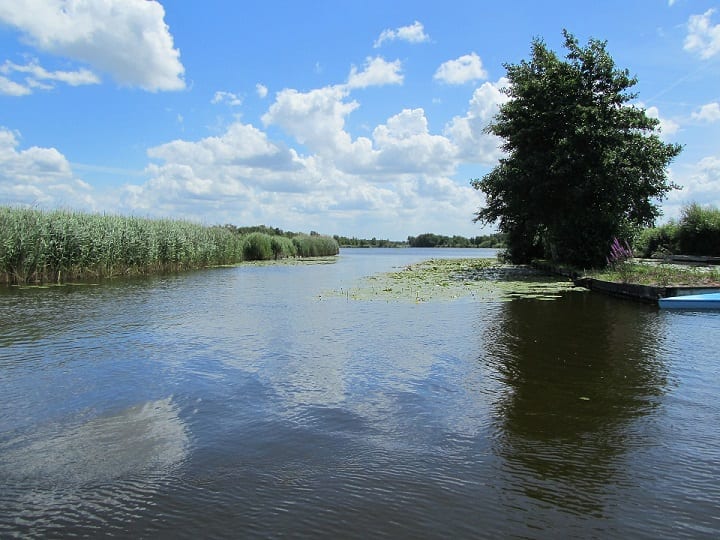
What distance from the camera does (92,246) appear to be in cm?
2372

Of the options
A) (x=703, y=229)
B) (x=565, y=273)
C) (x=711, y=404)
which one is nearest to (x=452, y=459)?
(x=711, y=404)

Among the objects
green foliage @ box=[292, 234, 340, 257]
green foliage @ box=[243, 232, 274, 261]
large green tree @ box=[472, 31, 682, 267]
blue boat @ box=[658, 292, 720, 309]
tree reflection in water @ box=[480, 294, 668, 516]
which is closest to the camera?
tree reflection in water @ box=[480, 294, 668, 516]

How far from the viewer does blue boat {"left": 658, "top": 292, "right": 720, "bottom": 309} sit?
13852 millimetres

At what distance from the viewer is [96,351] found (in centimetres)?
914

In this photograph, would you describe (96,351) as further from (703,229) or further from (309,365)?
(703,229)

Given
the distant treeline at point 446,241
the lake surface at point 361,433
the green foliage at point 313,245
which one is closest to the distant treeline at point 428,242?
the distant treeline at point 446,241

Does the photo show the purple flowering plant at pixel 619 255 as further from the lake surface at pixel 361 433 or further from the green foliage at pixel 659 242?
the green foliage at pixel 659 242

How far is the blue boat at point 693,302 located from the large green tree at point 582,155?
33.8ft

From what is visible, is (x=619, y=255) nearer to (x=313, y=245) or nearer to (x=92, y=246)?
(x=92, y=246)

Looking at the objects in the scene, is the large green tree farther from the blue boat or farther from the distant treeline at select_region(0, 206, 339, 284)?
the distant treeline at select_region(0, 206, 339, 284)

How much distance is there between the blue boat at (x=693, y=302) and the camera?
1385 centimetres

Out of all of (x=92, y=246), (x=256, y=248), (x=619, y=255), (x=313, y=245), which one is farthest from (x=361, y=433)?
(x=313, y=245)

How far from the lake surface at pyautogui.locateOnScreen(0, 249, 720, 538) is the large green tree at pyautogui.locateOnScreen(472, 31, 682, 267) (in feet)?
47.0

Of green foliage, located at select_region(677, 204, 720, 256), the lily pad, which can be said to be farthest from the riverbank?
green foliage, located at select_region(677, 204, 720, 256)
